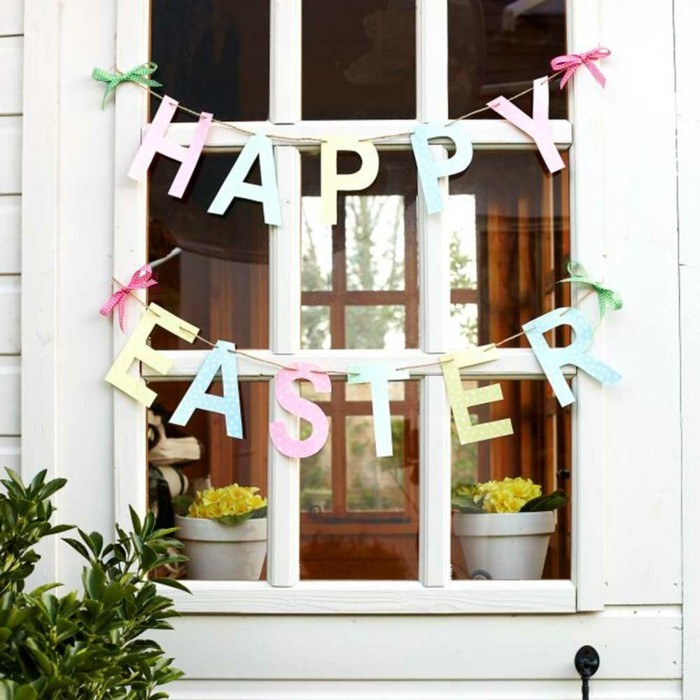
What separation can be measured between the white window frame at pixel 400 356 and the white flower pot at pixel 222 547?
31 millimetres

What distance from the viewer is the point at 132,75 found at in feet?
5.57

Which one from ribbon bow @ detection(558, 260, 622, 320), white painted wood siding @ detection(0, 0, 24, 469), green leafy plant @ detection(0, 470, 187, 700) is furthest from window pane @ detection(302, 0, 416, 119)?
green leafy plant @ detection(0, 470, 187, 700)

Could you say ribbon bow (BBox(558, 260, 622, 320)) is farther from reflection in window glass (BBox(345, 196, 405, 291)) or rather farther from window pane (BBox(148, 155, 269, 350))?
window pane (BBox(148, 155, 269, 350))

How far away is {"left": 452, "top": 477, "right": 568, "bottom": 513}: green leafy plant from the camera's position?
1.70 metres

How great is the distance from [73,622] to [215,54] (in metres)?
0.92

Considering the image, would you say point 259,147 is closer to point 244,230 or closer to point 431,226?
point 244,230

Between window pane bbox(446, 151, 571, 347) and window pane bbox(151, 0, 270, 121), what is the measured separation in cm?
36

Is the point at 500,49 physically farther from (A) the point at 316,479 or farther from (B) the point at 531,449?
(A) the point at 316,479

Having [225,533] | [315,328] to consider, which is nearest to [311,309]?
[315,328]

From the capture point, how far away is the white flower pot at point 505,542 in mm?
1688

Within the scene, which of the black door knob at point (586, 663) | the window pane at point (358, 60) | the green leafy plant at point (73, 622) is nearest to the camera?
the green leafy plant at point (73, 622)

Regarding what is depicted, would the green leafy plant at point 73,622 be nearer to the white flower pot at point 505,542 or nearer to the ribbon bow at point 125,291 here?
the ribbon bow at point 125,291

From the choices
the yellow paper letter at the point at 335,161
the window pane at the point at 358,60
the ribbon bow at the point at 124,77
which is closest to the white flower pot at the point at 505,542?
the yellow paper letter at the point at 335,161

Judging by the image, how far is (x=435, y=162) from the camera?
5.52ft
